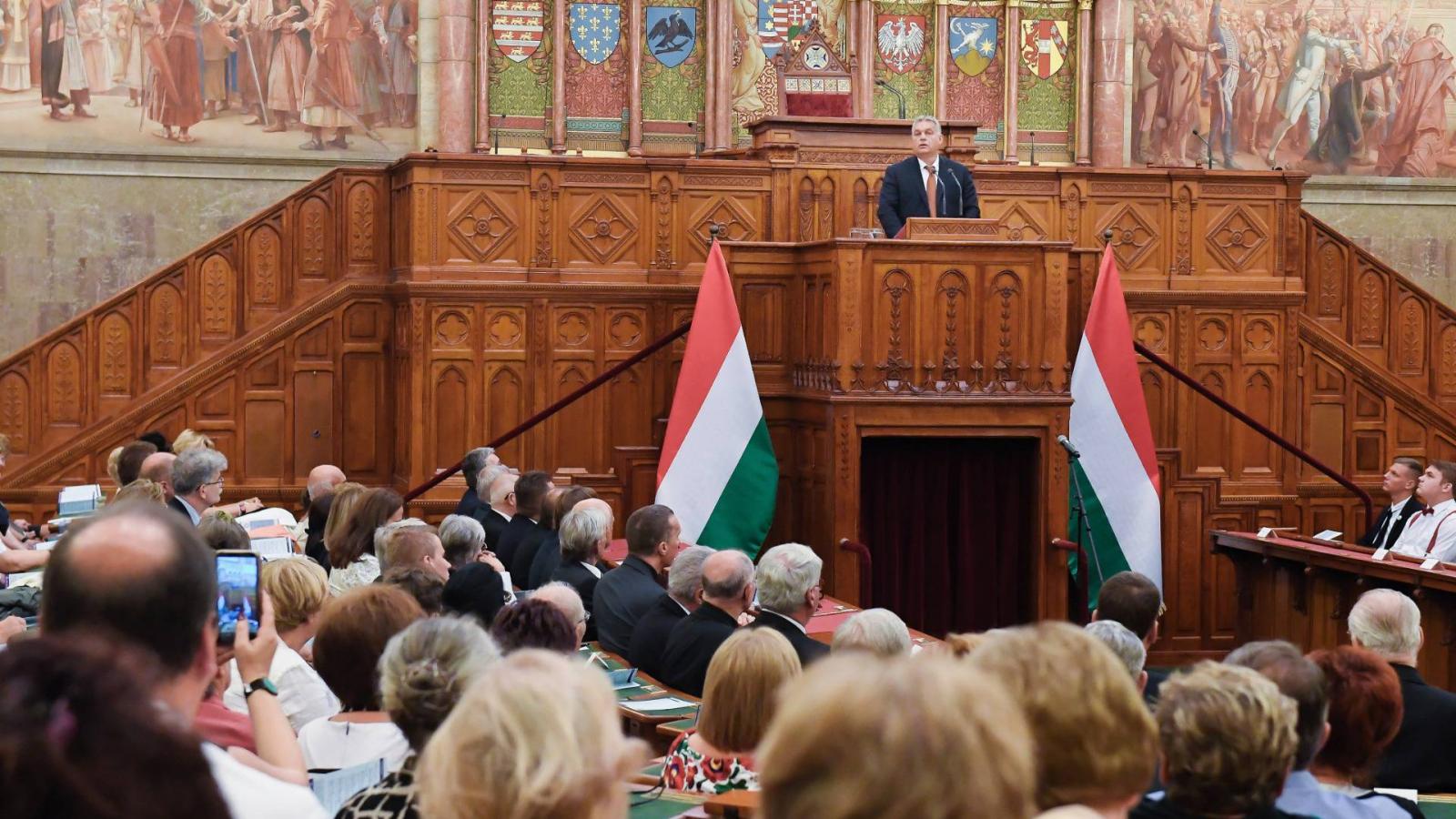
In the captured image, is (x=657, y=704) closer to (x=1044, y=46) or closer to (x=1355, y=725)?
(x=1355, y=725)

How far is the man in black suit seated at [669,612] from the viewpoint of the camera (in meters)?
7.27

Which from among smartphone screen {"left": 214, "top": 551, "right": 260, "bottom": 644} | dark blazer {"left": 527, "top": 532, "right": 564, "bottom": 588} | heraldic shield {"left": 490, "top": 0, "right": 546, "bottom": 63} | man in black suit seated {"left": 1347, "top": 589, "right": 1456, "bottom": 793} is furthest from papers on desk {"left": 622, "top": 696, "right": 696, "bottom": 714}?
heraldic shield {"left": 490, "top": 0, "right": 546, "bottom": 63}

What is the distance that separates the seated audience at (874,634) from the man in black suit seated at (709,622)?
4.40 feet

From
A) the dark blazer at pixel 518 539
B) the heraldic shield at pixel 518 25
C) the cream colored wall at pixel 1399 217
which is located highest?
the heraldic shield at pixel 518 25

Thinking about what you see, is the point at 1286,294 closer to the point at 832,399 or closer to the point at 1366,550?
the point at 1366,550

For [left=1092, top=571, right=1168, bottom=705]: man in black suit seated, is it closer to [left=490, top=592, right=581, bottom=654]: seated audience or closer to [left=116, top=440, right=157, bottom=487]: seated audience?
[left=490, top=592, right=581, bottom=654]: seated audience

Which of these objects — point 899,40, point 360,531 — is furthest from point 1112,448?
point 899,40

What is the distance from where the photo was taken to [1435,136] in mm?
17844

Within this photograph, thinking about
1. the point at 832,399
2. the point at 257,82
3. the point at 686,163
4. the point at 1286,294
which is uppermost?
the point at 257,82

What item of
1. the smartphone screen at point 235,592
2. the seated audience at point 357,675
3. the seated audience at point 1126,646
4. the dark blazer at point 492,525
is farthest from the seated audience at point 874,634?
the dark blazer at point 492,525

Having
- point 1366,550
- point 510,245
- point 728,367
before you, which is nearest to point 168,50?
point 510,245

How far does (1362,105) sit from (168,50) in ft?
37.7

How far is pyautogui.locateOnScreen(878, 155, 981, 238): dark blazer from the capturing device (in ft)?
37.8

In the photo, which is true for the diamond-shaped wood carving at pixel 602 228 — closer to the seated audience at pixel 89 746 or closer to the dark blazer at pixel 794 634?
the dark blazer at pixel 794 634
